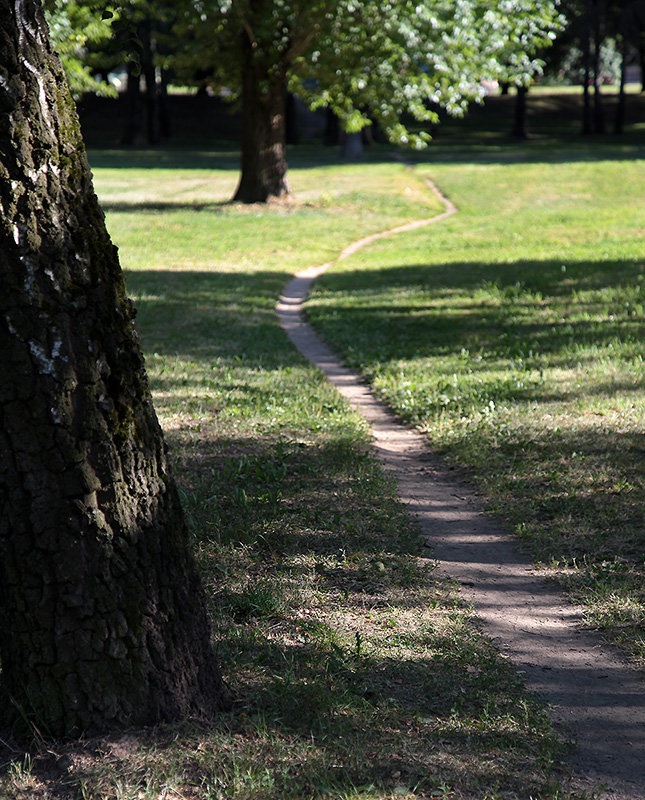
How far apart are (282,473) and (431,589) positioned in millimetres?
1577

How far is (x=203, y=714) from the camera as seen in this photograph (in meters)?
3.00

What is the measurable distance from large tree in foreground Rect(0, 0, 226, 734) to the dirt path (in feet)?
4.98

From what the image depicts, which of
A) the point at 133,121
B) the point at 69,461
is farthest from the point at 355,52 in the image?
the point at 133,121

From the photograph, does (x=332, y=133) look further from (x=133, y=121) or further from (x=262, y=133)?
(x=262, y=133)

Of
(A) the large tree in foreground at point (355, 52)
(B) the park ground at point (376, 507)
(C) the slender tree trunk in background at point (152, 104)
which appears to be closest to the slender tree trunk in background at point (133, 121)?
(C) the slender tree trunk in background at point (152, 104)

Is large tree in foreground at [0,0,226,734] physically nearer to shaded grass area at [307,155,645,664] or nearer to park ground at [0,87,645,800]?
park ground at [0,87,645,800]

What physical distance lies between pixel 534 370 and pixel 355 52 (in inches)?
614

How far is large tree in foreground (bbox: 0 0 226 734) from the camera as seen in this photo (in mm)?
2492

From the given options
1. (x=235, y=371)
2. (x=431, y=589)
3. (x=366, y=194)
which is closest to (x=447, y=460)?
(x=431, y=589)

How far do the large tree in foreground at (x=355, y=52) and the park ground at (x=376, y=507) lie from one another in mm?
7244

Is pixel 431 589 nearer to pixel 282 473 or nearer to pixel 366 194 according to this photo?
pixel 282 473

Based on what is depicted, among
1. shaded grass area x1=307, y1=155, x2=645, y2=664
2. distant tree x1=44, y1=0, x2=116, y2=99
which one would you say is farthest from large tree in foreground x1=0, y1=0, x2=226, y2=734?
distant tree x1=44, y1=0, x2=116, y2=99

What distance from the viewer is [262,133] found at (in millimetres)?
23594

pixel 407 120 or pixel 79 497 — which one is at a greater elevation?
pixel 407 120
